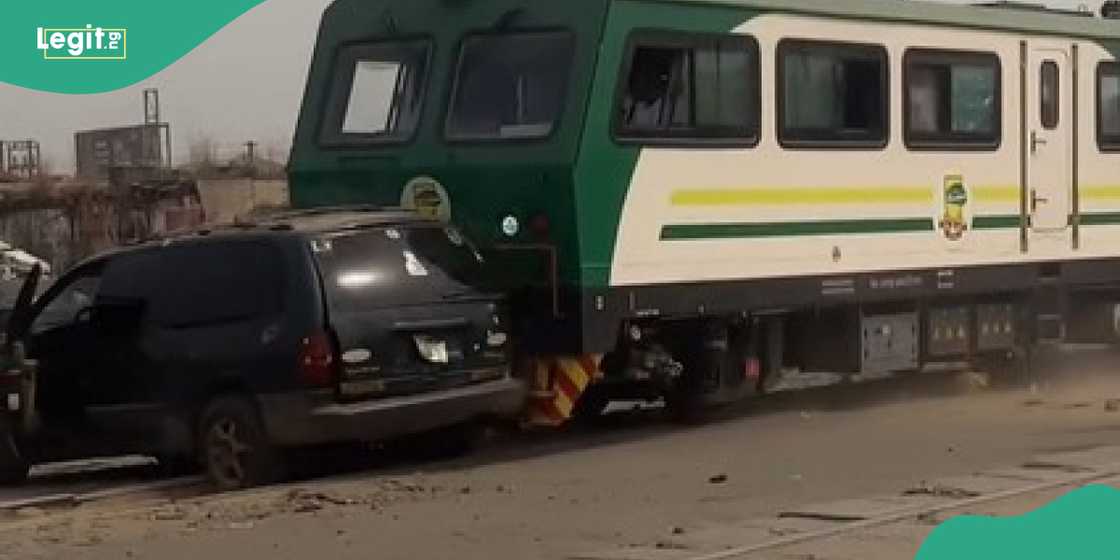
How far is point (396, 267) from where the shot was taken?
11984 millimetres

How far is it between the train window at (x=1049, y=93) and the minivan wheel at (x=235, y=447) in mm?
8841

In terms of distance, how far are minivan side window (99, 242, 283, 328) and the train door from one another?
811 centimetres

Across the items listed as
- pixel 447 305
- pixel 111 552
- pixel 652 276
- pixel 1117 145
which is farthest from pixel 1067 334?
pixel 111 552

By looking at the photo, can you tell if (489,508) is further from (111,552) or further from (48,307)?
(48,307)

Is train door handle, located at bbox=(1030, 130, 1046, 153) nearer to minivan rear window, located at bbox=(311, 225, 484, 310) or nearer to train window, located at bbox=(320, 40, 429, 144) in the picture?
train window, located at bbox=(320, 40, 429, 144)

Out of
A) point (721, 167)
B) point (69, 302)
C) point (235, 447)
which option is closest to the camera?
Answer: point (235, 447)

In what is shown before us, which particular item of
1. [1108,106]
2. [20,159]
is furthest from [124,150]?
[1108,106]

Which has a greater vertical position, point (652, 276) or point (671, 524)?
point (652, 276)

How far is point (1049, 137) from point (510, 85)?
6244 mm

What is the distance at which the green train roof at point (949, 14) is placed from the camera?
559 inches

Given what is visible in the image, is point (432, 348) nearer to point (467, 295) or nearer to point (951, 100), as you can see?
point (467, 295)

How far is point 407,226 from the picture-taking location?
12312 mm

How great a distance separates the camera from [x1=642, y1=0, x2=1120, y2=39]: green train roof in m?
14.2

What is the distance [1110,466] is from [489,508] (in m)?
3.83
